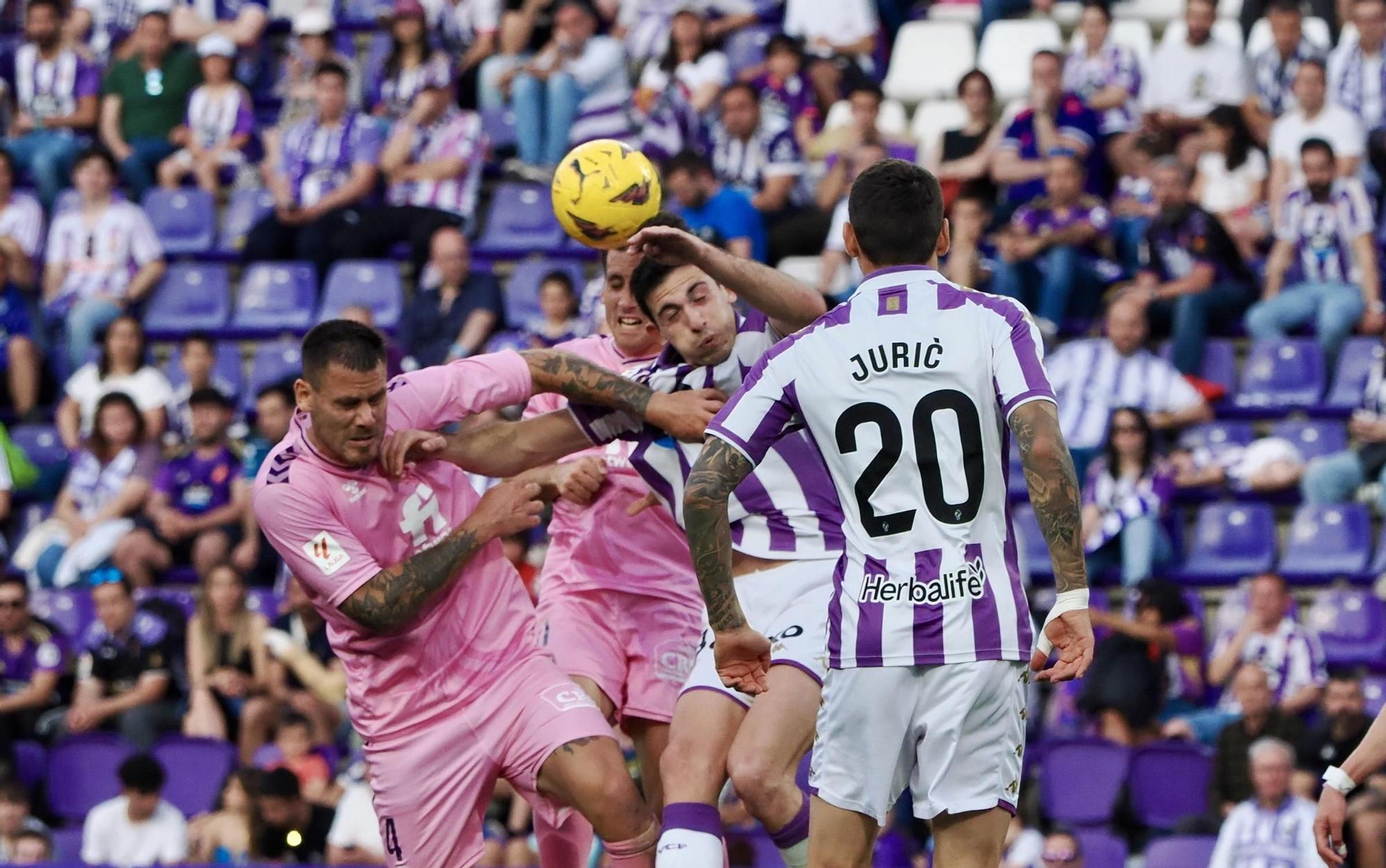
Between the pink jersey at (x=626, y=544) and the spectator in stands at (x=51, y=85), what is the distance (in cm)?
1132

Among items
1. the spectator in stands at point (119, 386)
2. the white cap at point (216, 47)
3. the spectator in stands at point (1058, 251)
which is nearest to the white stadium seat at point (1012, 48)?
the spectator in stands at point (1058, 251)

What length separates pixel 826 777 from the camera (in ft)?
20.8

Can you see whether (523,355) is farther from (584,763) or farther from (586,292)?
(586,292)

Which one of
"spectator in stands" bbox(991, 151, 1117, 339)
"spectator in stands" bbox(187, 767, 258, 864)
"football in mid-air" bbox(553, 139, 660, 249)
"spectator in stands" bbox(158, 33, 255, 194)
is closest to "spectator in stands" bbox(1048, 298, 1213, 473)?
"spectator in stands" bbox(991, 151, 1117, 339)

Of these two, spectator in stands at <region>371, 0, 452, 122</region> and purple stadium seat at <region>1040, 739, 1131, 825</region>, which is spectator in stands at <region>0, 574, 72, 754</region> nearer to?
spectator in stands at <region>371, 0, 452, 122</region>

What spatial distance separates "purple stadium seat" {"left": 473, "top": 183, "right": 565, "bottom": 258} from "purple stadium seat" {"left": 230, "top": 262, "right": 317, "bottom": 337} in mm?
1357

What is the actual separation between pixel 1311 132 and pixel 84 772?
9318mm

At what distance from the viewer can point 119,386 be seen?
15891 mm

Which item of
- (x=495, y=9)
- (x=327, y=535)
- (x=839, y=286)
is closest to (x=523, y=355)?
(x=327, y=535)

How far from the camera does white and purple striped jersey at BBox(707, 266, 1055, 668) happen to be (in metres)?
6.14

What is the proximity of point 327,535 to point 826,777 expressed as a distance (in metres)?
2.09

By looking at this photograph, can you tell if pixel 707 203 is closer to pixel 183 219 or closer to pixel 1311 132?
pixel 1311 132

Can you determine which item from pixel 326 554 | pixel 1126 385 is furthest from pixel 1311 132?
pixel 326 554

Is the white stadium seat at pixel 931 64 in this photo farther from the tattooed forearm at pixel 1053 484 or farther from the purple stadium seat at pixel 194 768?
the tattooed forearm at pixel 1053 484
